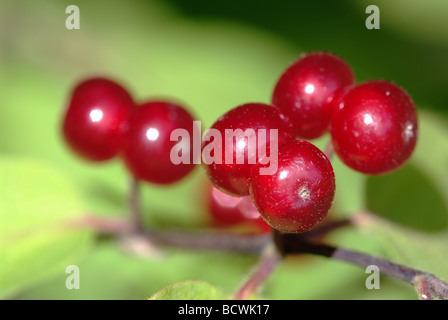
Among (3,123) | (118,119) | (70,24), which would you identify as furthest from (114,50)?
(118,119)

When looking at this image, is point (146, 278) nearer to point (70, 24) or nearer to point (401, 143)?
point (401, 143)

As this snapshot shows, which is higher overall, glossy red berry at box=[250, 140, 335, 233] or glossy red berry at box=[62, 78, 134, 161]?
glossy red berry at box=[62, 78, 134, 161]

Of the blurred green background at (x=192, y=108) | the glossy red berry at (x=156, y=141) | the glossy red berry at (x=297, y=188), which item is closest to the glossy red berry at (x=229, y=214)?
the blurred green background at (x=192, y=108)

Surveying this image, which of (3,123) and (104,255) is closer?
(104,255)

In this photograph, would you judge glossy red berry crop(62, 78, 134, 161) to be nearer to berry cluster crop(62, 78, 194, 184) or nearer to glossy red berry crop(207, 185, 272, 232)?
berry cluster crop(62, 78, 194, 184)

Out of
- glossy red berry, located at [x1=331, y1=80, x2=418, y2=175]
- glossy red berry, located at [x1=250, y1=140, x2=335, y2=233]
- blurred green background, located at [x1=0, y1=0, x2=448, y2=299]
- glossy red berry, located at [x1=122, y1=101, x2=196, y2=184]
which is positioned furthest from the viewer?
blurred green background, located at [x1=0, y1=0, x2=448, y2=299]

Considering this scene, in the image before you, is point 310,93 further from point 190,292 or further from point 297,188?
point 190,292

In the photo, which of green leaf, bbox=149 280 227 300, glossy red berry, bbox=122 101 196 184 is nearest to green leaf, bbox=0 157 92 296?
glossy red berry, bbox=122 101 196 184
